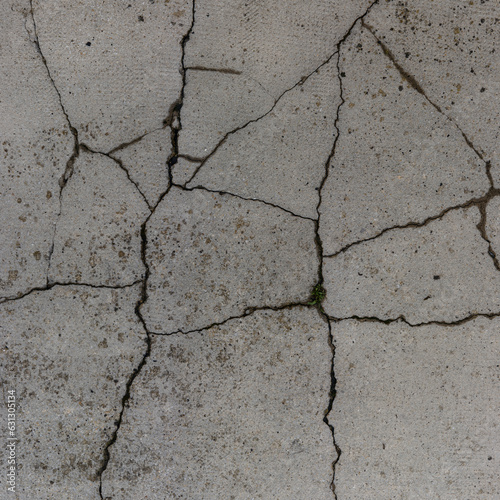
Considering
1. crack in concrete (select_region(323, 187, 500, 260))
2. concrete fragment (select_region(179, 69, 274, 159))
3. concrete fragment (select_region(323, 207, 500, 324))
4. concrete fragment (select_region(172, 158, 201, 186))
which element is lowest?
concrete fragment (select_region(323, 207, 500, 324))

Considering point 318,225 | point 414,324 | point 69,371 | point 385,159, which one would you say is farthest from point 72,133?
point 414,324

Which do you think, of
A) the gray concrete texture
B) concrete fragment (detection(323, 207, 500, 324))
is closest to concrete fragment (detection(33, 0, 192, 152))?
the gray concrete texture

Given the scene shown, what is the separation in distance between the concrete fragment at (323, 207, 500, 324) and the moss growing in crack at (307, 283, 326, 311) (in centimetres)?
3

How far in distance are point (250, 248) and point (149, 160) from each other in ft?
2.58

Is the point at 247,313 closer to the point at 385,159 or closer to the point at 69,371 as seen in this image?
the point at 69,371

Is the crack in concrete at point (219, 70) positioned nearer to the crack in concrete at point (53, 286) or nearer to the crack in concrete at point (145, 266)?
the crack in concrete at point (145, 266)

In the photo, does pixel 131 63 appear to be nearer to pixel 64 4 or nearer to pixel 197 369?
pixel 64 4

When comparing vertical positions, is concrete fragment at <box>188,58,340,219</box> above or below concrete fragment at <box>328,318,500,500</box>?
above

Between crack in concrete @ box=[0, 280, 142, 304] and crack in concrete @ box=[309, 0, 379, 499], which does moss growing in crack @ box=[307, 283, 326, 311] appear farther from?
crack in concrete @ box=[0, 280, 142, 304]

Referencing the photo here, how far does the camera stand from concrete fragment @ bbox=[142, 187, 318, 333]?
2.14 m

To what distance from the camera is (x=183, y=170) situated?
213 centimetres

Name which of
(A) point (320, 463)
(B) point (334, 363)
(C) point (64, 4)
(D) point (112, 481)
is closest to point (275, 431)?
(A) point (320, 463)

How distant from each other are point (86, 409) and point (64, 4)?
2.38 metres

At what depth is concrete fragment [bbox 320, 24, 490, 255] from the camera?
6.98ft
